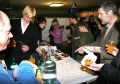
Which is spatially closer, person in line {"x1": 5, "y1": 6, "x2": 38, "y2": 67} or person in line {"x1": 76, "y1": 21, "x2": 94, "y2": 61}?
person in line {"x1": 5, "y1": 6, "x2": 38, "y2": 67}

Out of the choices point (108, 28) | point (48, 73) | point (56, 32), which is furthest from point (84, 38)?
point (56, 32)

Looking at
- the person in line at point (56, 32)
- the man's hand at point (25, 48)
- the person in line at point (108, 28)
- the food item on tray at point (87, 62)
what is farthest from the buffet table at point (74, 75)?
the person in line at point (56, 32)

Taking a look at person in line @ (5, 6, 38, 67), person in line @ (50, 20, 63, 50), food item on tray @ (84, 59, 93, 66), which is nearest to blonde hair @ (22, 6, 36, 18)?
person in line @ (5, 6, 38, 67)

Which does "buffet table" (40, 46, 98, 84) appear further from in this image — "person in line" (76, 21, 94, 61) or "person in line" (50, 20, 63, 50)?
"person in line" (50, 20, 63, 50)

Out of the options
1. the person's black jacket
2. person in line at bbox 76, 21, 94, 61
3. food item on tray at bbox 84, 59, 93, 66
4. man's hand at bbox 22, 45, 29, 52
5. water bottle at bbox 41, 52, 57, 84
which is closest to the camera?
the person's black jacket

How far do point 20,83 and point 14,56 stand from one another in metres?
1.61

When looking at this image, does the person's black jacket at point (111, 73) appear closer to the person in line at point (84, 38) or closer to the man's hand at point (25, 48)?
the man's hand at point (25, 48)

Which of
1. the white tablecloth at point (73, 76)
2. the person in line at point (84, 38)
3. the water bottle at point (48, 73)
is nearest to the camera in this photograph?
the water bottle at point (48, 73)

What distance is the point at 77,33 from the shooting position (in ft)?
15.4

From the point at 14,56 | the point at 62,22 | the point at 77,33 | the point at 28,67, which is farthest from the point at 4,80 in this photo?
the point at 62,22

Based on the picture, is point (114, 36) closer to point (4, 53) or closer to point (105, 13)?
point (105, 13)

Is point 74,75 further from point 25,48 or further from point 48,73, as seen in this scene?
point 25,48

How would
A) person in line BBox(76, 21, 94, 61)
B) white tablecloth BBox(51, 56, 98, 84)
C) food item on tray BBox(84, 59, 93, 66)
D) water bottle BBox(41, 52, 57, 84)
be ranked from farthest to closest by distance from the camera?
person in line BBox(76, 21, 94, 61) → food item on tray BBox(84, 59, 93, 66) → white tablecloth BBox(51, 56, 98, 84) → water bottle BBox(41, 52, 57, 84)

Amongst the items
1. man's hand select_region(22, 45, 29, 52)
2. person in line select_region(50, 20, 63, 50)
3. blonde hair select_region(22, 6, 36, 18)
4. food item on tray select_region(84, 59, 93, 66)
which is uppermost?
blonde hair select_region(22, 6, 36, 18)
